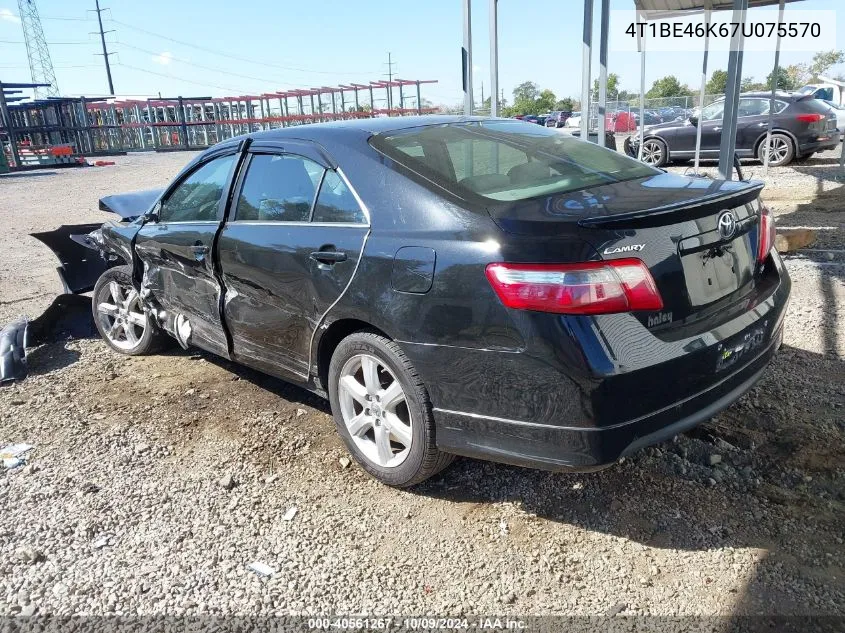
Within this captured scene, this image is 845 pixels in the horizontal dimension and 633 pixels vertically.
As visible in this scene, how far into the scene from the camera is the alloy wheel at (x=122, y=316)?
16.2 feet

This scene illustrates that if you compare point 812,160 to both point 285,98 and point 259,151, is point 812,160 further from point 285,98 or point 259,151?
point 285,98

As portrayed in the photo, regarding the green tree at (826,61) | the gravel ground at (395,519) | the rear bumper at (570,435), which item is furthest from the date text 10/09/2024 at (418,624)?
the green tree at (826,61)

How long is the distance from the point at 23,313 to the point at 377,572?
5349 millimetres

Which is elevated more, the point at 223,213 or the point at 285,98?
the point at 285,98

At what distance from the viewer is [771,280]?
9.73 feet

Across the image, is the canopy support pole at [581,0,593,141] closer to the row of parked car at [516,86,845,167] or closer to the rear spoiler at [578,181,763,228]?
the rear spoiler at [578,181,763,228]

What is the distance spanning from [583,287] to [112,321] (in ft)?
14.3

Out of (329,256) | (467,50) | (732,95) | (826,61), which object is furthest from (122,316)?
(826,61)

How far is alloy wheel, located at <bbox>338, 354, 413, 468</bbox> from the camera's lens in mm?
2889

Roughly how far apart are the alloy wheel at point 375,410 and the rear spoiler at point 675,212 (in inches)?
43.3

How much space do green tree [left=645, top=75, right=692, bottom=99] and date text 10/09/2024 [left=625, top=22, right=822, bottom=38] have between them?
78.9 metres

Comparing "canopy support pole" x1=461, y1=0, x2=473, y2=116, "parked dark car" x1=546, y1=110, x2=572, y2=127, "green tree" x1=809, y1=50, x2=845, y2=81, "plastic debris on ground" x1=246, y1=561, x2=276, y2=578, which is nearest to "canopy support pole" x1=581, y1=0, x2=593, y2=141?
"canopy support pole" x1=461, y1=0, x2=473, y2=116

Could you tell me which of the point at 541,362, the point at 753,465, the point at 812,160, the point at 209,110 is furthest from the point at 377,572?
the point at 209,110

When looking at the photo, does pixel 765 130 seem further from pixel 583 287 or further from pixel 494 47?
pixel 583 287
